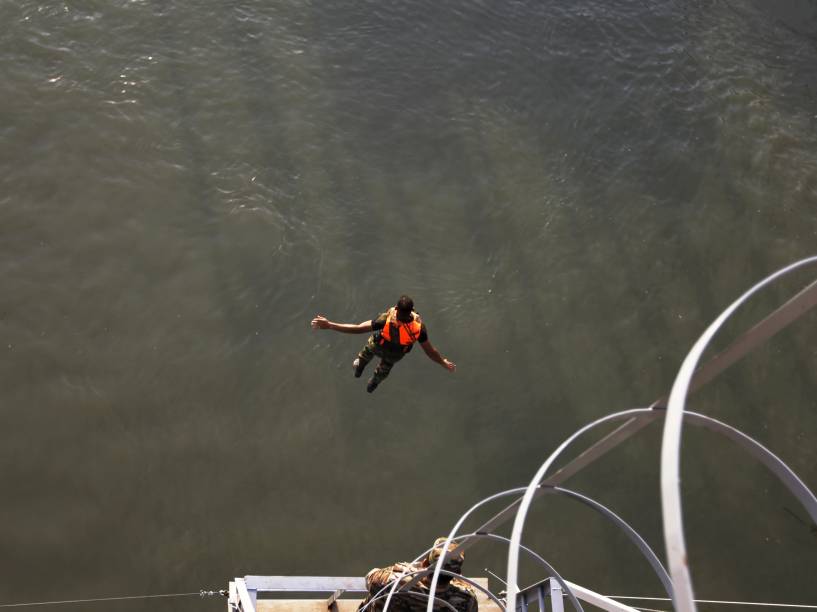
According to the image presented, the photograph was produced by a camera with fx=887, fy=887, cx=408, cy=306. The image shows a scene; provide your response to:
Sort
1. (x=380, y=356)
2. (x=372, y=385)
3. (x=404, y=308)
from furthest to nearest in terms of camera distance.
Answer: (x=372, y=385), (x=380, y=356), (x=404, y=308)

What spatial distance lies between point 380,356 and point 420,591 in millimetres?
2855

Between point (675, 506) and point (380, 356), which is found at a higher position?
point (675, 506)

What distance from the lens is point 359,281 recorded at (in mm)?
12141

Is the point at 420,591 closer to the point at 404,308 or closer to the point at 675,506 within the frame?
the point at 404,308

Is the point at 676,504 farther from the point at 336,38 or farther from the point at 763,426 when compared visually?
the point at 336,38

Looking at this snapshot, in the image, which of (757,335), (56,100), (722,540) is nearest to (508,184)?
(722,540)

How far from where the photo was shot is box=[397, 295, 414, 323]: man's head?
904cm

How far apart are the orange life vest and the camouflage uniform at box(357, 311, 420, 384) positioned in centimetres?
10

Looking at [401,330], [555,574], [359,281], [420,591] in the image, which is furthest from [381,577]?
[359,281]

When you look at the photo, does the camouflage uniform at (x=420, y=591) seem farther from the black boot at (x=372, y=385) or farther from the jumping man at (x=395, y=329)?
the black boot at (x=372, y=385)

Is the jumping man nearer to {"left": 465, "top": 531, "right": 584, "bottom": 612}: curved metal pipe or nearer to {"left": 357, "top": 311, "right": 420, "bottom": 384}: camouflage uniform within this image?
{"left": 357, "top": 311, "right": 420, "bottom": 384}: camouflage uniform

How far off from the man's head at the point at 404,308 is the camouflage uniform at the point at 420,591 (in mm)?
2378

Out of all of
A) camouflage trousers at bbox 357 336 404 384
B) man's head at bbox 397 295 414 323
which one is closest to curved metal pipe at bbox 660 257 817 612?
man's head at bbox 397 295 414 323

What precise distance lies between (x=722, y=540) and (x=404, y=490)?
4289 millimetres
